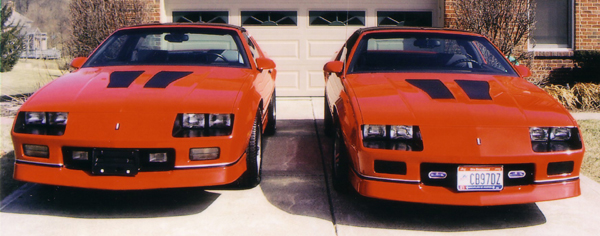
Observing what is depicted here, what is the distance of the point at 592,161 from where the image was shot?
5.46m

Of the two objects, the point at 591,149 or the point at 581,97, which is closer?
the point at 591,149

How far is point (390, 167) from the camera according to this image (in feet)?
11.3

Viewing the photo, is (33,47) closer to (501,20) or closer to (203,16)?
(203,16)

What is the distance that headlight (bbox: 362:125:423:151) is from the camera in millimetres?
3477

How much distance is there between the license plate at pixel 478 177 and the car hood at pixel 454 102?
304 millimetres

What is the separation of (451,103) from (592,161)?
103 inches

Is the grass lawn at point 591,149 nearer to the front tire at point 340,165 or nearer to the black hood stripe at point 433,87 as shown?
the black hood stripe at point 433,87

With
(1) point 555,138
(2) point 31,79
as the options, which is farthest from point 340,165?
(2) point 31,79

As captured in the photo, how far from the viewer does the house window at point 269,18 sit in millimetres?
9742

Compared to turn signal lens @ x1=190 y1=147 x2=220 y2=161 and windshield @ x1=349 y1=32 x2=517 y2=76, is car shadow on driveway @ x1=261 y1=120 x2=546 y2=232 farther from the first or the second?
windshield @ x1=349 y1=32 x2=517 y2=76

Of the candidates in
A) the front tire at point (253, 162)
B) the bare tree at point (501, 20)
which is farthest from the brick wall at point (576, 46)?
the front tire at point (253, 162)

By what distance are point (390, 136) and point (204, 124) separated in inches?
49.7

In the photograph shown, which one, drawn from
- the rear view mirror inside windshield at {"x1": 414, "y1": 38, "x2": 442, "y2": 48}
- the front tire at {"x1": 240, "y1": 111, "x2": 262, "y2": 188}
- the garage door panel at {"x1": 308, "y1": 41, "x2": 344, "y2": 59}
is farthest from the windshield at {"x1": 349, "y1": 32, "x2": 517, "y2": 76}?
the garage door panel at {"x1": 308, "y1": 41, "x2": 344, "y2": 59}

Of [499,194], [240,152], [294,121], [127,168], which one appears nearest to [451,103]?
[499,194]
